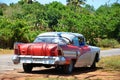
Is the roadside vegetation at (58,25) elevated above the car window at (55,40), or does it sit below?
below

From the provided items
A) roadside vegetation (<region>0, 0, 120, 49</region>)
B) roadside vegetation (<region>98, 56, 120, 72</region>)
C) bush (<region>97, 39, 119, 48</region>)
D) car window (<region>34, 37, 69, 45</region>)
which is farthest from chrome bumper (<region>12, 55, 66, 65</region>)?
bush (<region>97, 39, 119, 48</region>)

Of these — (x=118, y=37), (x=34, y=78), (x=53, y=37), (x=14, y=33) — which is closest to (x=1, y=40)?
(x=14, y=33)

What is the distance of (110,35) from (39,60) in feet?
171

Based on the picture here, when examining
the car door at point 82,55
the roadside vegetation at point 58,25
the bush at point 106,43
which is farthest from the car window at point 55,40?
the bush at point 106,43

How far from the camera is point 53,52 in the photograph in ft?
50.2

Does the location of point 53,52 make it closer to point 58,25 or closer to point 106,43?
point 58,25

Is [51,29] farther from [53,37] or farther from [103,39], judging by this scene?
[53,37]

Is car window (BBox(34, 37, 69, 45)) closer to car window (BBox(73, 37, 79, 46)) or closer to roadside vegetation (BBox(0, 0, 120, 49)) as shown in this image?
car window (BBox(73, 37, 79, 46))

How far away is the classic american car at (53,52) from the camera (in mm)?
15336

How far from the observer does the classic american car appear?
50.3 feet

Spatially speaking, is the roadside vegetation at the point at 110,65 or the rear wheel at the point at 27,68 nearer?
the rear wheel at the point at 27,68

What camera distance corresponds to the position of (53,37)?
16.8 meters

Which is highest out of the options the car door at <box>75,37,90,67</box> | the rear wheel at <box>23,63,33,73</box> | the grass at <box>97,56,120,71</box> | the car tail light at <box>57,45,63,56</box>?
the car tail light at <box>57,45,63,56</box>

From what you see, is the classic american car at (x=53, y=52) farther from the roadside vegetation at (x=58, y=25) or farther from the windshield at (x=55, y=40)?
the roadside vegetation at (x=58, y=25)
